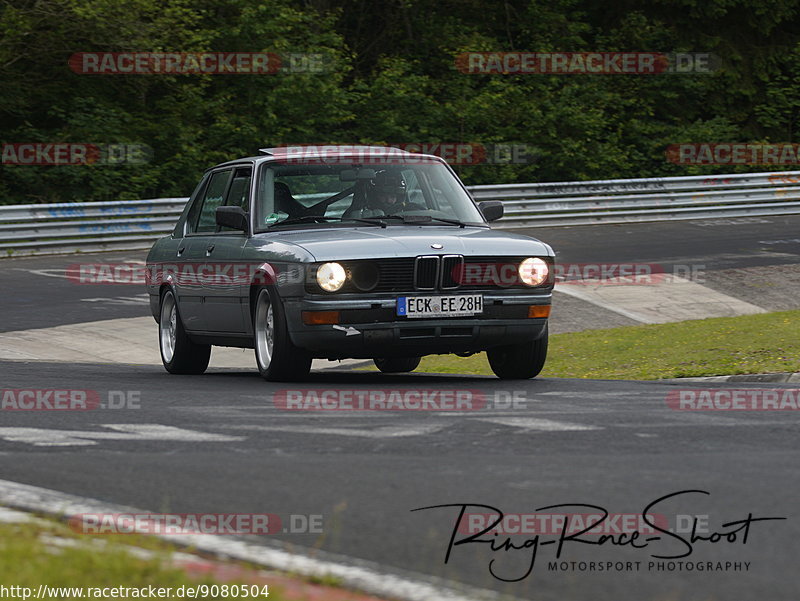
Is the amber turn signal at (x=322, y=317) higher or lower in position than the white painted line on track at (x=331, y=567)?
higher

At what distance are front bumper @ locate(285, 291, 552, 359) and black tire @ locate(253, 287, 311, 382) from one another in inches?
4.4

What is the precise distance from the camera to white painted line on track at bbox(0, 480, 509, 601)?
4.17m

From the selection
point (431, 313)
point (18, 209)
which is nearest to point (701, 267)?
point (18, 209)

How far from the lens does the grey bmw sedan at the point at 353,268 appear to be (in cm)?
979

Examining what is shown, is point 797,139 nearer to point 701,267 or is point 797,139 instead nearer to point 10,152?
point 701,267

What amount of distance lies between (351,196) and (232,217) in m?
0.92

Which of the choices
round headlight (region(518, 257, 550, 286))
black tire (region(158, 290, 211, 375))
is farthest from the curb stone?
black tire (region(158, 290, 211, 375))

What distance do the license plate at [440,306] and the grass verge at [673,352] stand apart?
3441mm

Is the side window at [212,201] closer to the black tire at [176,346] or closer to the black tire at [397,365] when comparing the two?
the black tire at [176,346]

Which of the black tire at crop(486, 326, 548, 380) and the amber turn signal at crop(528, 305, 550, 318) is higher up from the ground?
the amber turn signal at crop(528, 305, 550, 318)

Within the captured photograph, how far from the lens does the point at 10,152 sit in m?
29.8

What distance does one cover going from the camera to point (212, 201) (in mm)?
12016

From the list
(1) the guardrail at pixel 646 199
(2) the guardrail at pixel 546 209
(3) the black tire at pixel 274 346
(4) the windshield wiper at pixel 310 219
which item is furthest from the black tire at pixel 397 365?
(1) the guardrail at pixel 646 199

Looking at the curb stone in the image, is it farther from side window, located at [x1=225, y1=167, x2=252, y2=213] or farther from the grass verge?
side window, located at [x1=225, y1=167, x2=252, y2=213]
